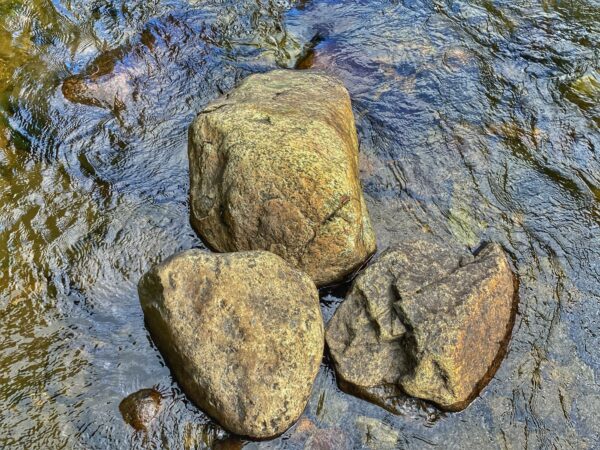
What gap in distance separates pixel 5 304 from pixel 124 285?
959 mm

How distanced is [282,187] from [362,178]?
136 centimetres

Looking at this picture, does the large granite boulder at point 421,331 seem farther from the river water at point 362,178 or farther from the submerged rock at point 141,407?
the submerged rock at point 141,407

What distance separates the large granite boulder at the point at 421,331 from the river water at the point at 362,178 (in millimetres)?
158

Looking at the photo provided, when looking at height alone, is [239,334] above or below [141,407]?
above

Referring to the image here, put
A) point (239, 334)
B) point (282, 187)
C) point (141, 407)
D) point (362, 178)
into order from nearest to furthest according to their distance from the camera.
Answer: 1. point (239, 334)
2. point (141, 407)
3. point (282, 187)
4. point (362, 178)

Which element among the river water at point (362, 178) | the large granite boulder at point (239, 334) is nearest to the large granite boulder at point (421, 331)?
the river water at point (362, 178)

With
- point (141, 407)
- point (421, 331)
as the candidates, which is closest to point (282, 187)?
point (421, 331)

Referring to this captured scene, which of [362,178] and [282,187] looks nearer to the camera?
[282,187]

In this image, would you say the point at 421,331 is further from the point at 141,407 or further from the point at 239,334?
the point at 141,407

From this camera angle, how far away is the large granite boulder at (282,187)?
476 cm

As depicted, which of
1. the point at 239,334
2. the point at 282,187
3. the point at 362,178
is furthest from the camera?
the point at 362,178

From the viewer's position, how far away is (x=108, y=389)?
4.42 meters

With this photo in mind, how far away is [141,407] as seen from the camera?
14.1ft

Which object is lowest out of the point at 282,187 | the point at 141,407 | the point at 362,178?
the point at 141,407
